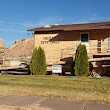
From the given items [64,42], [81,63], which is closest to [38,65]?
[81,63]

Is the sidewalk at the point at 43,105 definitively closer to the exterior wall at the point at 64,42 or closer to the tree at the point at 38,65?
the tree at the point at 38,65

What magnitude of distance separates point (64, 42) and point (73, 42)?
3.15 ft

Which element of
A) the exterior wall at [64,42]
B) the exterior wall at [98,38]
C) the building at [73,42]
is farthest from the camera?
the exterior wall at [64,42]

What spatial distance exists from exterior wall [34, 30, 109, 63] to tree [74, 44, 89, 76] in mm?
3507

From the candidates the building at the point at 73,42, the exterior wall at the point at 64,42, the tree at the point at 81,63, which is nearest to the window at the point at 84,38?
the building at the point at 73,42

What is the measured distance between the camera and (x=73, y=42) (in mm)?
24266

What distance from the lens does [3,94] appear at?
9852 mm

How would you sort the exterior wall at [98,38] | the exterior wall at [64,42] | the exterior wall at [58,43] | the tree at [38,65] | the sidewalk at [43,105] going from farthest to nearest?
the exterior wall at [58,43] → the exterior wall at [64,42] → the exterior wall at [98,38] → the tree at [38,65] → the sidewalk at [43,105]

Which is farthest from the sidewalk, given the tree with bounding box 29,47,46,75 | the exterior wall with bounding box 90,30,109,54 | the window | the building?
the window

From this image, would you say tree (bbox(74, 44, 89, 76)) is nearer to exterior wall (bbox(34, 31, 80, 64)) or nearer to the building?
the building

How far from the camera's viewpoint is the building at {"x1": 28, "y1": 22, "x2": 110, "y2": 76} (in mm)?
22531

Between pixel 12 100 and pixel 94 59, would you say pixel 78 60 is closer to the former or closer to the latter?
pixel 94 59

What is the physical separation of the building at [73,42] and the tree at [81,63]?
1805mm

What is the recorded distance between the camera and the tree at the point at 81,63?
19297mm
